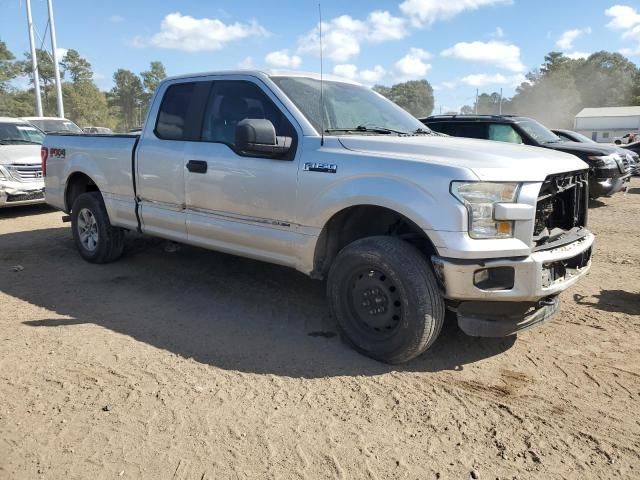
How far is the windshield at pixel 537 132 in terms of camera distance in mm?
10023

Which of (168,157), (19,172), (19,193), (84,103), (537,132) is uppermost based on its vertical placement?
(84,103)

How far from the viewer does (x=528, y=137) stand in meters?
9.80

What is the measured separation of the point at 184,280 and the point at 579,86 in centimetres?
13021

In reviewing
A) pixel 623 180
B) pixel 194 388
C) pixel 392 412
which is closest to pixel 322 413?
pixel 392 412

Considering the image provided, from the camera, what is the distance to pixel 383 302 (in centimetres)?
357

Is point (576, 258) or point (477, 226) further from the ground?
point (477, 226)

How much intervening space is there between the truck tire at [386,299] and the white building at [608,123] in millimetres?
75105

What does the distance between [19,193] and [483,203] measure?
8.95 meters

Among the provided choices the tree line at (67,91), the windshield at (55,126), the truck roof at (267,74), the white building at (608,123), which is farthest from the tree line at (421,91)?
the truck roof at (267,74)

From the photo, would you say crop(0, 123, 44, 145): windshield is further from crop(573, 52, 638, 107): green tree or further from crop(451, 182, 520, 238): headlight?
crop(573, 52, 638, 107): green tree

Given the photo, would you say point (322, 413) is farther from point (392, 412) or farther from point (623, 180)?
point (623, 180)

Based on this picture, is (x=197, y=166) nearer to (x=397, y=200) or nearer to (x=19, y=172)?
(x=397, y=200)

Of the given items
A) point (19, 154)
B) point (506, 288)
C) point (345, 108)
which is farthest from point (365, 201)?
point (19, 154)

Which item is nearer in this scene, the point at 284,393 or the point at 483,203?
the point at 483,203
